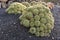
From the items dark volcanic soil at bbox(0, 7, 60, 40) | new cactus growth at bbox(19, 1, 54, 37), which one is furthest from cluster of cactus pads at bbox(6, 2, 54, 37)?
dark volcanic soil at bbox(0, 7, 60, 40)

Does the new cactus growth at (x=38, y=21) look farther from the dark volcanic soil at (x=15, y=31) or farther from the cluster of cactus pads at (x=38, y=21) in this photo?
the dark volcanic soil at (x=15, y=31)

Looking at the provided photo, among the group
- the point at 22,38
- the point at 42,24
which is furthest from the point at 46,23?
the point at 22,38

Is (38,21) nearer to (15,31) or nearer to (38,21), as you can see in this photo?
(38,21)

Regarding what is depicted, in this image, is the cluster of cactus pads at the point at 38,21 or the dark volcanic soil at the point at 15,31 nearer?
the dark volcanic soil at the point at 15,31

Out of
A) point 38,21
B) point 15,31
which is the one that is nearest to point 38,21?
point 38,21

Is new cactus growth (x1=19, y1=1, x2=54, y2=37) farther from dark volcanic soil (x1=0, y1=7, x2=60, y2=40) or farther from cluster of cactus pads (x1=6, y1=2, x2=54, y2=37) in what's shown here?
dark volcanic soil (x1=0, y1=7, x2=60, y2=40)

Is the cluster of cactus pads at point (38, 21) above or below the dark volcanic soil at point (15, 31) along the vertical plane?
above

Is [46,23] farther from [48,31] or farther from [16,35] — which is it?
[16,35]

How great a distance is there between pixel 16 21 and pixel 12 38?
78 cm

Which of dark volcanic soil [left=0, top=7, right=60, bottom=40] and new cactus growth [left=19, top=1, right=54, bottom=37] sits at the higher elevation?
new cactus growth [left=19, top=1, right=54, bottom=37]

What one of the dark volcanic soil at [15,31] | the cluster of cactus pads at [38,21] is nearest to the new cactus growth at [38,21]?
the cluster of cactus pads at [38,21]

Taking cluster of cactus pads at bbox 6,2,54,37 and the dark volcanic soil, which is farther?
cluster of cactus pads at bbox 6,2,54,37

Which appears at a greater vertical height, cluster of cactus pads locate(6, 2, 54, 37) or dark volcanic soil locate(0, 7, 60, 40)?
cluster of cactus pads locate(6, 2, 54, 37)

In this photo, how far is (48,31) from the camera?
434cm
